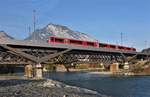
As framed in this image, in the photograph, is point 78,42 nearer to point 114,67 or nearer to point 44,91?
point 114,67

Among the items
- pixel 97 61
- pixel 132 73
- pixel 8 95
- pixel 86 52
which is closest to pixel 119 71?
pixel 132 73

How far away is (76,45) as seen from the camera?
374ft

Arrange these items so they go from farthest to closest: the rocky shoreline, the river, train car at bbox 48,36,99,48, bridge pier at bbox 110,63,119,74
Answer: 1. bridge pier at bbox 110,63,119,74
2. train car at bbox 48,36,99,48
3. the river
4. the rocky shoreline

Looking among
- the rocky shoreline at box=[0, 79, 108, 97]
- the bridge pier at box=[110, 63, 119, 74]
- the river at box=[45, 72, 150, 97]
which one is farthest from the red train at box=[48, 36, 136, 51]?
the rocky shoreline at box=[0, 79, 108, 97]

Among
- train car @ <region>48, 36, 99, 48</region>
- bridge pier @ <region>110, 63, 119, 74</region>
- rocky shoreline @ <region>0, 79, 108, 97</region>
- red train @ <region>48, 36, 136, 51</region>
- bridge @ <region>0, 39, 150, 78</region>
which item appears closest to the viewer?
rocky shoreline @ <region>0, 79, 108, 97</region>

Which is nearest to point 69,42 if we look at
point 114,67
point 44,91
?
point 114,67

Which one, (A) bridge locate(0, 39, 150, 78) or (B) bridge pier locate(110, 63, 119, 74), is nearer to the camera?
(A) bridge locate(0, 39, 150, 78)

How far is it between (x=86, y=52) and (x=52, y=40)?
69.1 feet

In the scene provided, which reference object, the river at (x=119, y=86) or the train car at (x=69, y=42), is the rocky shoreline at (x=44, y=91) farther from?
the train car at (x=69, y=42)

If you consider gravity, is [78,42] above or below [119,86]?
above

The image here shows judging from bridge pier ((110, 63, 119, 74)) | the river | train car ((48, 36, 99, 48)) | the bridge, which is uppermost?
train car ((48, 36, 99, 48))

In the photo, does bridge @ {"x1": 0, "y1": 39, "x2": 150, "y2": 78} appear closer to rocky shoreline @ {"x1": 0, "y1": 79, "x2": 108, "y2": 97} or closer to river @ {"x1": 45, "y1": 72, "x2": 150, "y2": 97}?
river @ {"x1": 45, "y1": 72, "x2": 150, "y2": 97}

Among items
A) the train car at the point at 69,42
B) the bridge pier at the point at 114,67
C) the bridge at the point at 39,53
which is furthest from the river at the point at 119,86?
the bridge pier at the point at 114,67

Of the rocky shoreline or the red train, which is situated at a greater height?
the red train
